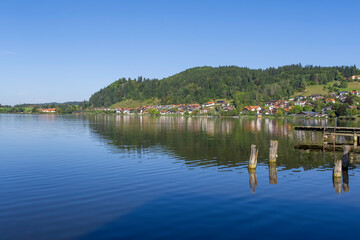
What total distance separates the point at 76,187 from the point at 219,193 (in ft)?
37.4

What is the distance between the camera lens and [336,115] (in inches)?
7298

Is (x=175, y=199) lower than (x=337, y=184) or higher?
higher

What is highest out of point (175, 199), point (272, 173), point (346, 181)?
point (175, 199)

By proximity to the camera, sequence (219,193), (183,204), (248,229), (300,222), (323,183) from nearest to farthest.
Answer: (248,229) < (300,222) < (183,204) < (219,193) < (323,183)

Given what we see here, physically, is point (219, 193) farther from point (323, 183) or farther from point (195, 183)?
point (323, 183)

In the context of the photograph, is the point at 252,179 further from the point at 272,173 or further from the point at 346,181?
the point at 346,181

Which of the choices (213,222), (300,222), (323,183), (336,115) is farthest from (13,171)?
(336,115)

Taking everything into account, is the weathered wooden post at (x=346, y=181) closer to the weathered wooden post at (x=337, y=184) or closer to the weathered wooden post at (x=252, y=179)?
the weathered wooden post at (x=337, y=184)

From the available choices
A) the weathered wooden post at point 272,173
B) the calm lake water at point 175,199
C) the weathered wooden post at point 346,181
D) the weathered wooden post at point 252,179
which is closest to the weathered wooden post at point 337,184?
the calm lake water at point 175,199

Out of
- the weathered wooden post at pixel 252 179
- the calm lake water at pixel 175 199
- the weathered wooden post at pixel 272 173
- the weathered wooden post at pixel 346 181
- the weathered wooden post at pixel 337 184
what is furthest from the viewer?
the weathered wooden post at pixel 272 173

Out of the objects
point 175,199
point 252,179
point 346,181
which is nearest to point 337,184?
point 346,181

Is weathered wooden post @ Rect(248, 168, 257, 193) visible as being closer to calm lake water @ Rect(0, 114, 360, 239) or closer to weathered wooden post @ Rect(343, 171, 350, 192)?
calm lake water @ Rect(0, 114, 360, 239)

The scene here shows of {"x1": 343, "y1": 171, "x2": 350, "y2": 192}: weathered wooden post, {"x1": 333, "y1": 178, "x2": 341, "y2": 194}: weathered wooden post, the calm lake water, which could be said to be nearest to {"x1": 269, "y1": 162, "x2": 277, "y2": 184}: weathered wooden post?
the calm lake water

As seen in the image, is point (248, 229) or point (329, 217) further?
point (329, 217)
